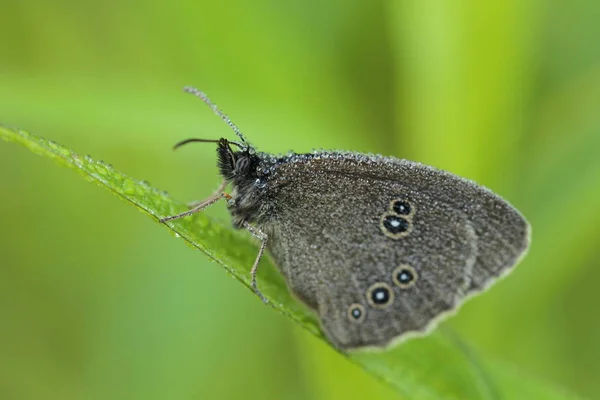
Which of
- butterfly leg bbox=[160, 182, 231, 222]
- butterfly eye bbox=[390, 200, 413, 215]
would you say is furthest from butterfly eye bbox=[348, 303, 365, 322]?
butterfly leg bbox=[160, 182, 231, 222]

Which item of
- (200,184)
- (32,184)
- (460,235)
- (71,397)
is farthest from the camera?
(200,184)

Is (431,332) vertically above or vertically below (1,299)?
above

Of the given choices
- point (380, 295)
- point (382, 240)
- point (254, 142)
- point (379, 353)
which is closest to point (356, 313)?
point (380, 295)

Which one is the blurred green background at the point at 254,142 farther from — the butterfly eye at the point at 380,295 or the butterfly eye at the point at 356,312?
the butterfly eye at the point at 380,295

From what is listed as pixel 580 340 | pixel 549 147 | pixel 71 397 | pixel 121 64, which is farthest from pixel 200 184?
pixel 580 340

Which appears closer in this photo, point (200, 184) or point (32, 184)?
point (32, 184)

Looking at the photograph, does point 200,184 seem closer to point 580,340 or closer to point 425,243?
point 425,243

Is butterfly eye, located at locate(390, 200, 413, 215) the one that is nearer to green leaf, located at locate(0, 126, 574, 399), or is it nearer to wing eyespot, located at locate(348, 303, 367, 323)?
wing eyespot, located at locate(348, 303, 367, 323)
